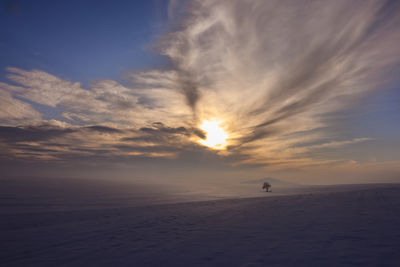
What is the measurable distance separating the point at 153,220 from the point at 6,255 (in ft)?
26.5

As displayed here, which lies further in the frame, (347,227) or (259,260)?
(347,227)

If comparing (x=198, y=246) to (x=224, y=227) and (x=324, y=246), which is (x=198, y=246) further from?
(x=324, y=246)

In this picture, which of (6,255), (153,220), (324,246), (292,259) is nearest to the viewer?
(292,259)

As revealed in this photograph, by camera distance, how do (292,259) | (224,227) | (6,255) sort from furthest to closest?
(224,227)
(6,255)
(292,259)

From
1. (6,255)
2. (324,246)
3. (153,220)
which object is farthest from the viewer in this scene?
(153,220)

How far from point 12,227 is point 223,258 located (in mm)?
14132

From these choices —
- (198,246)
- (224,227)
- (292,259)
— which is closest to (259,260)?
(292,259)

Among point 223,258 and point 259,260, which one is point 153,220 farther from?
point 259,260

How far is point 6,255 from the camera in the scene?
8.58 meters

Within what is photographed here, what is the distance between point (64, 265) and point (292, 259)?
8082mm

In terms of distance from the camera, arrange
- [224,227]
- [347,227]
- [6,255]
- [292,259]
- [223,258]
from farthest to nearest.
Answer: [224,227], [347,227], [6,255], [223,258], [292,259]

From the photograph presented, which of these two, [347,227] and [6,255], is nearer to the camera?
[6,255]

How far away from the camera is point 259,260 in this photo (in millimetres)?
6812

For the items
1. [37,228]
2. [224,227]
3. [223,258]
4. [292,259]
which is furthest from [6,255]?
[292,259]
